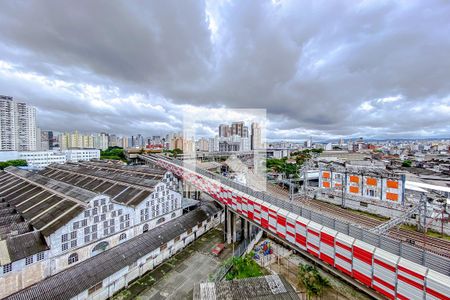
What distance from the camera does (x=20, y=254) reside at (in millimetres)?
12484

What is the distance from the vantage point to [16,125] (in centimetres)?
6869

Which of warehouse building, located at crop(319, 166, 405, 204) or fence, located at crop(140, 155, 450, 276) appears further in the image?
warehouse building, located at crop(319, 166, 405, 204)

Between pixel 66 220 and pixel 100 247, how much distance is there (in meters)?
3.97

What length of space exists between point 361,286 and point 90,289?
17622mm

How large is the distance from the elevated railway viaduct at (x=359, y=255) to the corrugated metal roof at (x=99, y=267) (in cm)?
1052

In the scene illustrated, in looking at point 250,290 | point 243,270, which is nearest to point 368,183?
point 243,270

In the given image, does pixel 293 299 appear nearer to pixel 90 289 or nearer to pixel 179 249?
pixel 179 249

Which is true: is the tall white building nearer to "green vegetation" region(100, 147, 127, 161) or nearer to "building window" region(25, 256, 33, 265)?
"green vegetation" region(100, 147, 127, 161)

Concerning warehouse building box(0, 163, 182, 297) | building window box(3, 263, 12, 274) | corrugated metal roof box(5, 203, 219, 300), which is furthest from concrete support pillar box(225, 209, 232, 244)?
building window box(3, 263, 12, 274)

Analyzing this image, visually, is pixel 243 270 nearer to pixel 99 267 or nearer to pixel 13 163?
pixel 99 267

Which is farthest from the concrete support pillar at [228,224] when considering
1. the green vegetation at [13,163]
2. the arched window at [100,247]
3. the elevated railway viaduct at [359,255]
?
the green vegetation at [13,163]

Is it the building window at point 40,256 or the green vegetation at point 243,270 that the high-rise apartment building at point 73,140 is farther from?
the green vegetation at point 243,270

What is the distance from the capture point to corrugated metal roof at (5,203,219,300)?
1216 cm

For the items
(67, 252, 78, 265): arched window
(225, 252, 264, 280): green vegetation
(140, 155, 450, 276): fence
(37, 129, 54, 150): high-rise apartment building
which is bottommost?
(225, 252, 264, 280): green vegetation
